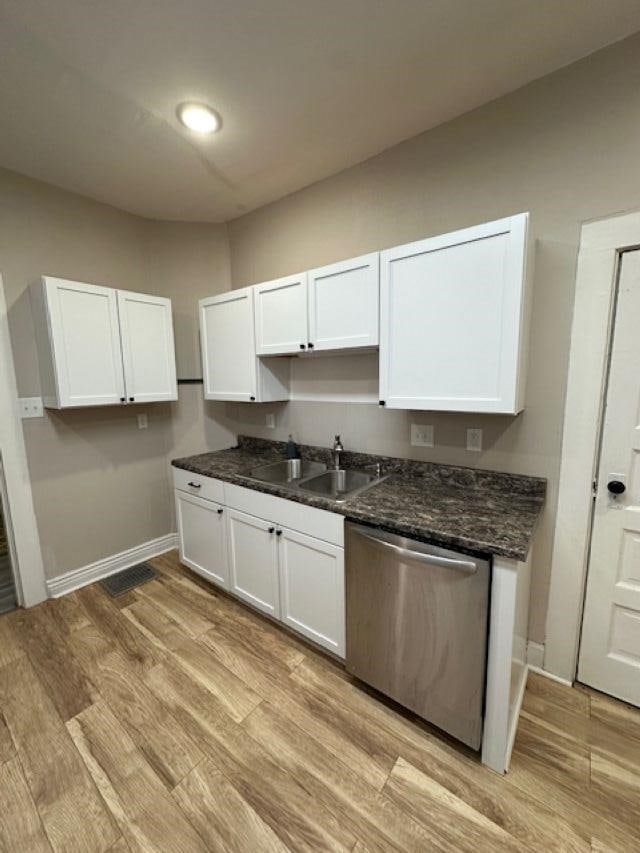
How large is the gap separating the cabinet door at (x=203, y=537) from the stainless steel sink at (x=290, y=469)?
1.24ft

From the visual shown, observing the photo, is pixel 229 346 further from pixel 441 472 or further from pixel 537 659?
pixel 537 659

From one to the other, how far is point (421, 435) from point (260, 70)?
1.81 metres

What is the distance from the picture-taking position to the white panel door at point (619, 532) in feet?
4.58

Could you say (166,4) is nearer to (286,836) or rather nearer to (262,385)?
(262,385)

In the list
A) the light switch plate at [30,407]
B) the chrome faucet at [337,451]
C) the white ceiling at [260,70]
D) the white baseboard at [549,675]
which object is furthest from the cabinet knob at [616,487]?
the light switch plate at [30,407]

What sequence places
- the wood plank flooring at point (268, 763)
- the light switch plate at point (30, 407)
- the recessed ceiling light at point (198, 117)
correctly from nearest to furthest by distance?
the wood plank flooring at point (268, 763) < the recessed ceiling light at point (198, 117) < the light switch plate at point (30, 407)

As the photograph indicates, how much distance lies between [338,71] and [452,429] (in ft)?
5.51

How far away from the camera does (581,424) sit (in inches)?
59.7

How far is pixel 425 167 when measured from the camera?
179cm

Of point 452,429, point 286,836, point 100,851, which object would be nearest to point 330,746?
point 286,836

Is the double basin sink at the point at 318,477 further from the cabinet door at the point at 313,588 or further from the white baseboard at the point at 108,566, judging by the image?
the white baseboard at the point at 108,566

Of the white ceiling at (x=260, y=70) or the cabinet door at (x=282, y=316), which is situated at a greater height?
the white ceiling at (x=260, y=70)

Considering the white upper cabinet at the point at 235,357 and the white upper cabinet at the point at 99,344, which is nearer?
the white upper cabinet at the point at 99,344

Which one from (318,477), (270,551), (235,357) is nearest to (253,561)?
(270,551)
